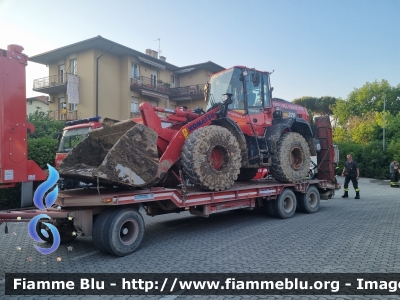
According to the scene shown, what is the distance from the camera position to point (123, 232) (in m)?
5.89

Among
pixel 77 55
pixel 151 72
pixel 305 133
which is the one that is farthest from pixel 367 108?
pixel 305 133

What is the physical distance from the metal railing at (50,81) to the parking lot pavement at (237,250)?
21.6m

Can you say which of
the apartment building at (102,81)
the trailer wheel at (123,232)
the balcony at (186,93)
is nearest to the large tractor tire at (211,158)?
the trailer wheel at (123,232)

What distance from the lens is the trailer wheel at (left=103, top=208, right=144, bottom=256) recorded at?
18.3 feet

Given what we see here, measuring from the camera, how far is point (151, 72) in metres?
30.7

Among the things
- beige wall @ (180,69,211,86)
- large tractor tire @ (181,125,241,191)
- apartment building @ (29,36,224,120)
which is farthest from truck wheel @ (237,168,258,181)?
beige wall @ (180,69,211,86)

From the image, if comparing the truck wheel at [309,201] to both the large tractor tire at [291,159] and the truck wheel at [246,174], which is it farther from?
the truck wheel at [246,174]

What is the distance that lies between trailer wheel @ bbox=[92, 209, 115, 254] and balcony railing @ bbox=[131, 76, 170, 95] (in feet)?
76.1

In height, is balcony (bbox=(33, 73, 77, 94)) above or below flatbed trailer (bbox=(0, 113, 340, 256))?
above

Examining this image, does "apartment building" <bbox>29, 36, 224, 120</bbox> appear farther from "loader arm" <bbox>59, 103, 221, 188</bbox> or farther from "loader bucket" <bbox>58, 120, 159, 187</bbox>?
"loader bucket" <bbox>58, 120, 159, 187</bbox>

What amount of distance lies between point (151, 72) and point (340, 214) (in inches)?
944

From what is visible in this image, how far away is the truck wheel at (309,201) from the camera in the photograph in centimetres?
1020

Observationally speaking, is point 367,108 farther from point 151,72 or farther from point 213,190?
point 213,190

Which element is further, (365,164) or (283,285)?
(365,164)
